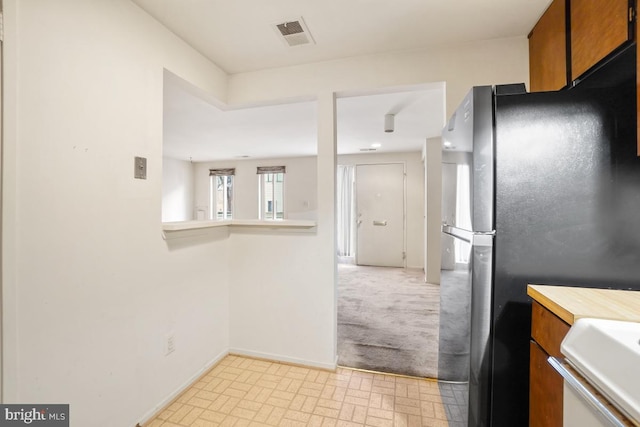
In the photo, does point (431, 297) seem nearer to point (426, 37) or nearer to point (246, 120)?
point (426, 37)

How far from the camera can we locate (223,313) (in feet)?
7.33

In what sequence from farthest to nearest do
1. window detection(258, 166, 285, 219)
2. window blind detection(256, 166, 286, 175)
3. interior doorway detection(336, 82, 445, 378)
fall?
1. window detection(258, 166, 285, 219)
2. window blind detection(256, 166, 286, 175)
3. interior doorway detection(336, 82, 445, 378)

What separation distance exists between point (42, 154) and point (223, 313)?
1.57 m

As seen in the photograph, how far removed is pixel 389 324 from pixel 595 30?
2.60 metres

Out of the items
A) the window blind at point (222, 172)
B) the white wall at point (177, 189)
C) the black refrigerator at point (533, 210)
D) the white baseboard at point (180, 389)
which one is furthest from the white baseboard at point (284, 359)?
the window blind at point (222, 172)

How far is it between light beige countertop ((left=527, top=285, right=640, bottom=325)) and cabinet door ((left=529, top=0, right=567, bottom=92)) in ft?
3.11

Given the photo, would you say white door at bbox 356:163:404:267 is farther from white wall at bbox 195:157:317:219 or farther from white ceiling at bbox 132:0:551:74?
white ceiling at bbox 132:0:551:74

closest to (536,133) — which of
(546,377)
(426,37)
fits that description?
(546,377)

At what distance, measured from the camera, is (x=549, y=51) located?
4.72 feet

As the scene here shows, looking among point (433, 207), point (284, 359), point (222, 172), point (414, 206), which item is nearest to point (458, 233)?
point (284, 359)

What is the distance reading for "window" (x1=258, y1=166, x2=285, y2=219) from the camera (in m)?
6.39

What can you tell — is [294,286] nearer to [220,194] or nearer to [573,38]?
[573,38]

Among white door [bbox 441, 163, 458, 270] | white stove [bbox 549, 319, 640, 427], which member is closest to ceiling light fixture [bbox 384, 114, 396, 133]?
white door [bbox 441, 163, 458, 270]

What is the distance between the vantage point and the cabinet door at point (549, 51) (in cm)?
130
